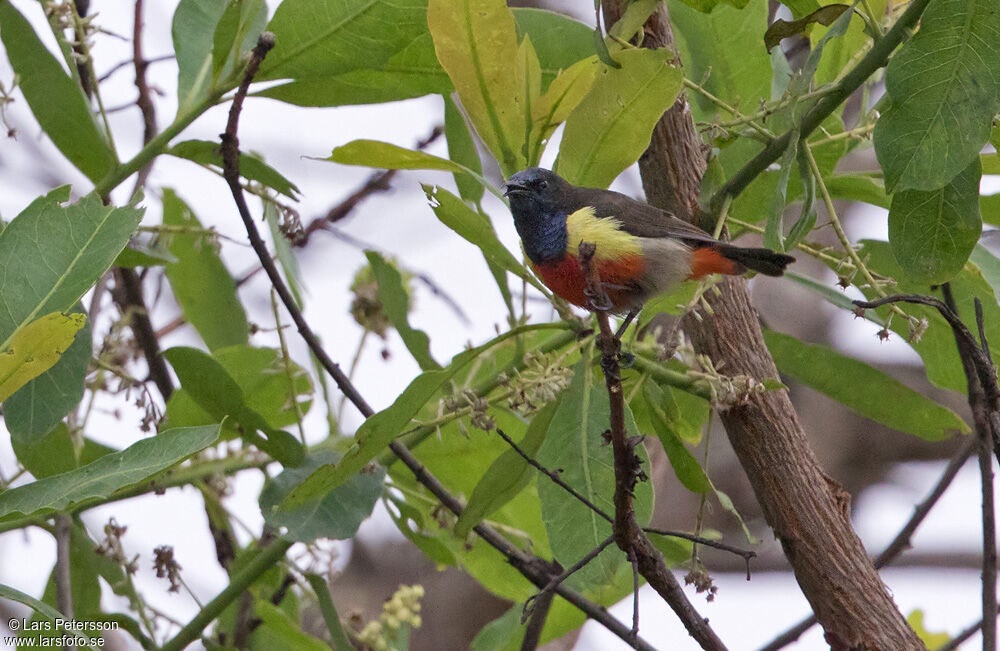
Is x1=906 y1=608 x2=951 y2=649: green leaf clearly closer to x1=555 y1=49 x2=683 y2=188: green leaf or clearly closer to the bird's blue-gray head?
the bird's blue-gray head

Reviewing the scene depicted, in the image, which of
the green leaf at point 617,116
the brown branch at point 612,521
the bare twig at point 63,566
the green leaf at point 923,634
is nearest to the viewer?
the brown branch at point 612,521

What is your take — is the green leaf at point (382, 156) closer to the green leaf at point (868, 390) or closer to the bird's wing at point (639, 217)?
the bird's wing at point (639, 217)

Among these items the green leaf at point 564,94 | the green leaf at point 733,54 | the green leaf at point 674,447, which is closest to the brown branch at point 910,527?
the green leaf at point 674,447

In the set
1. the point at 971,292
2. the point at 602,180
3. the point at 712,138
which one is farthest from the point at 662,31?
the point at 971,292

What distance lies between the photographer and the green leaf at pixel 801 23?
1865mm

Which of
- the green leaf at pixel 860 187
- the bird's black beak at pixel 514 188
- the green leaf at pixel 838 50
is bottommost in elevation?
the green leaf at pixel 860 187

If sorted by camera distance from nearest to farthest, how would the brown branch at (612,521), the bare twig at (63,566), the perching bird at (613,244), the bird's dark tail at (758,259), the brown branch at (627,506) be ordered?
the brown branch at (627,506) → the brown branch at (612,521) → the bare twig at (63,566) → the bird's dark tail at (758,259) → the perching bird at (613,244)

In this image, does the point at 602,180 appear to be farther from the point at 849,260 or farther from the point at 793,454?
the point at 793,454

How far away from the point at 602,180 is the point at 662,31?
19.2 inches

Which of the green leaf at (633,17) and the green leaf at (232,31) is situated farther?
the green leaf at (232,31)

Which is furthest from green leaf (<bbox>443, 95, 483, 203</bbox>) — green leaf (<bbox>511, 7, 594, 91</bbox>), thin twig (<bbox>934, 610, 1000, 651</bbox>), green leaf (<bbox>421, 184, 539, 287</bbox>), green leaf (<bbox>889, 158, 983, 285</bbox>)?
thin twig (<bbox>934, 610, 1000, 651</bbox>)

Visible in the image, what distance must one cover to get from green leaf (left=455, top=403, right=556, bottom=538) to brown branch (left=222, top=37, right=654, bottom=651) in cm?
9

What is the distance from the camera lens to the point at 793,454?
209 centimetres

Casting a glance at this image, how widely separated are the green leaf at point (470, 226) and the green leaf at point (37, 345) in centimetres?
63
